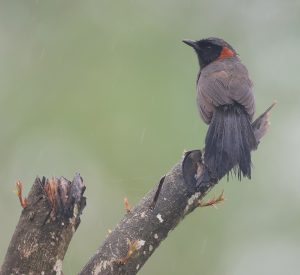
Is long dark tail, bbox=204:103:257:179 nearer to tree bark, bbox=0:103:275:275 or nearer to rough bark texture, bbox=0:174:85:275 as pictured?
tree bark, bbox=0:103:275:275

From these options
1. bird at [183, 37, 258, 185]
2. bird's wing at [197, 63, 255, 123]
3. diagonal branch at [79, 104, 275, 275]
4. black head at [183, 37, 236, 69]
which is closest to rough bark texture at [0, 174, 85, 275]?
diagonal branch at [79, 104, 275, 275]

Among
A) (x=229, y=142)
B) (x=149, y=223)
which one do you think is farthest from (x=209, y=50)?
A: (x=149, y=223)

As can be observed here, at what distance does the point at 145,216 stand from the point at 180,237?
404 centimetres

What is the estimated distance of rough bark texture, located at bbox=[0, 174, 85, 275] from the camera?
3.41m

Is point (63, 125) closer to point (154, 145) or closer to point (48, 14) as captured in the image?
point (154, 145)

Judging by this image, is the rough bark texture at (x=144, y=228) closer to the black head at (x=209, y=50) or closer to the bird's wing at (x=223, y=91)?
the bird's wing at (x=223, y=91)

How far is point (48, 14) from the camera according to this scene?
898cm

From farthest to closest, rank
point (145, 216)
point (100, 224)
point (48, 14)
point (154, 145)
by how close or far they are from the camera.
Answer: point (48, 14)
point (100, 224)
point (154, 145)
point (145, 216)

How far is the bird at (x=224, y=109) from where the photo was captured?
4434 millimetres

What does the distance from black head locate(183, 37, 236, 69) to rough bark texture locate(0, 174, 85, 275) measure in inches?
139

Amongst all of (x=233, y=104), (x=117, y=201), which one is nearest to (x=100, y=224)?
(x=117, y=201)

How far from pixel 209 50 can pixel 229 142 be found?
221 centimetres

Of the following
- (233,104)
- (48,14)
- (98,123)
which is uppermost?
(48,14)

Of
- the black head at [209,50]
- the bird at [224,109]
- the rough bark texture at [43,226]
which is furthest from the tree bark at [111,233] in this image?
the black head at [209,50]
